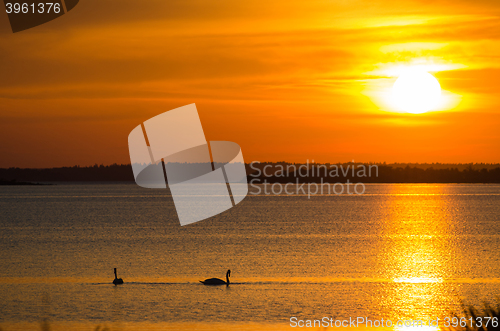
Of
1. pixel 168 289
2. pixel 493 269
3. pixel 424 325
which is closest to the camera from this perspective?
pixel 424 325

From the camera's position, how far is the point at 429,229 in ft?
222

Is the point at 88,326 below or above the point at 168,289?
below

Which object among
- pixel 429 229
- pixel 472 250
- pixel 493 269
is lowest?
pixel 493 269

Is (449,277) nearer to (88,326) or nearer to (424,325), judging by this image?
(424,325)

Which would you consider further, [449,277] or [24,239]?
[24,239]

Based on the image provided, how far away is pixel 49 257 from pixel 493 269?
1189 inches

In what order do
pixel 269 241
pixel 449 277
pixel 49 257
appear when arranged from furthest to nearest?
pixel 269 241 < pixel 49 257 < pixel 449 277

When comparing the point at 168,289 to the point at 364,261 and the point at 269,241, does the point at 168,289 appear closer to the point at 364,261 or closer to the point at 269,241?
the point at 364,261

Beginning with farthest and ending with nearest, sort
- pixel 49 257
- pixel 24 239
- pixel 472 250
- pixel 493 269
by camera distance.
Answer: pixel 24 239, pixel 472 250, pixel 49 257, pixel 493 269

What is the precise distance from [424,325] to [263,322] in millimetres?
5538

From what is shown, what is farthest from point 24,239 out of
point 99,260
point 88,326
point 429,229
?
point 429,229

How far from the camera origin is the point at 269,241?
4734 cm

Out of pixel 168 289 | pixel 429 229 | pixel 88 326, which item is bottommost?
pixel 88 326

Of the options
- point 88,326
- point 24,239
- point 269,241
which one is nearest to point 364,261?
point 269,241
